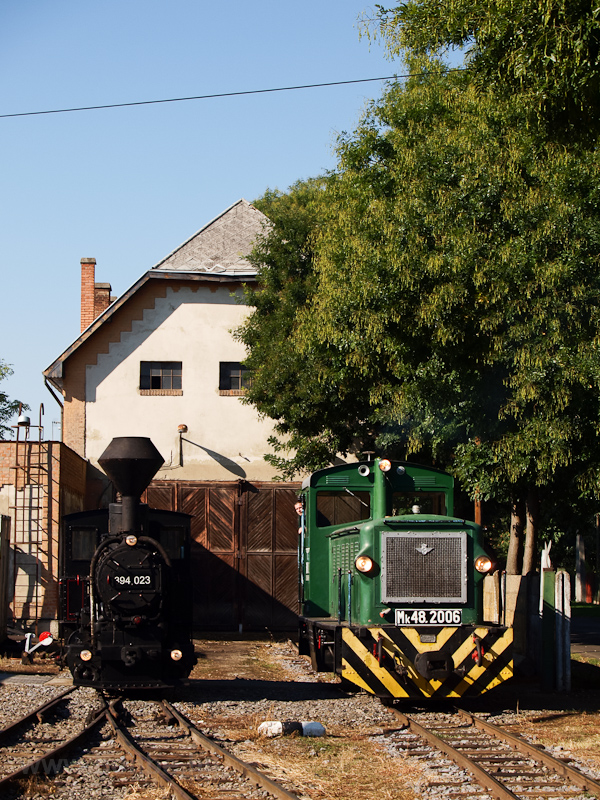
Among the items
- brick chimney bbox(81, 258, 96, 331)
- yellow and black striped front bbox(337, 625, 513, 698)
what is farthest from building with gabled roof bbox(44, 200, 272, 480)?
yellow and black striped front bbox(337, 625, 513, 698)

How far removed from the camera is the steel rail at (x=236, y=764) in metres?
6.12

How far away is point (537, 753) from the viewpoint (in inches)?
291

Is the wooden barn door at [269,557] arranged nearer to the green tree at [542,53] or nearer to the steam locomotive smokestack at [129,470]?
the steam locomotive smokestack at [129,470]

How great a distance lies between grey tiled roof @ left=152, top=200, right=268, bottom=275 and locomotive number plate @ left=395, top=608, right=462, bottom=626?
47.9ft

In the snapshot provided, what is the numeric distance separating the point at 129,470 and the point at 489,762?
5.47 meters

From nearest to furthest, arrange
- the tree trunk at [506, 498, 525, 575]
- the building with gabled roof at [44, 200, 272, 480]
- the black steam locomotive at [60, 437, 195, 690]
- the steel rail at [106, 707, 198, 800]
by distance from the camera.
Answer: the steel rail at [106, 707, 198, 800] → the black steam locomotive at [60, 437, 195, 690] → the tree trunk at [506, 498, 525, 575] → the building with gabled roof at [44, 200, 272, 480]

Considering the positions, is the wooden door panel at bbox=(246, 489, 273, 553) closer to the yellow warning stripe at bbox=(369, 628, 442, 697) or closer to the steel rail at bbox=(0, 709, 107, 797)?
the yellow warning stripe at bbox=(369, 628, 442, 697)

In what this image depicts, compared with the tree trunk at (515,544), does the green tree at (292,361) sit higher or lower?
higher

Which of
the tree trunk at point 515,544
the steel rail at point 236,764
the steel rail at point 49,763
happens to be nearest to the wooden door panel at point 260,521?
the tree trunk at point 515,544

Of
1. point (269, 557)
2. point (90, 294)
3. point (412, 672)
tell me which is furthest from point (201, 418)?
point (412, 672)

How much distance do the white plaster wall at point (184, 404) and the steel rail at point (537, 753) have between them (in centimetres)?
1421

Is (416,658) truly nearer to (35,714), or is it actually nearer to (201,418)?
(35,714)

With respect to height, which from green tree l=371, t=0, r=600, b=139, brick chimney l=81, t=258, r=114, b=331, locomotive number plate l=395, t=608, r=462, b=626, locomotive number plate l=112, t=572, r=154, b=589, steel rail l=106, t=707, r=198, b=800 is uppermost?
brick chimney l=81, t=258, r=114, b=331

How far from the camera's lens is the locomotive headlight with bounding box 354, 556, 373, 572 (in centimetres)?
962
